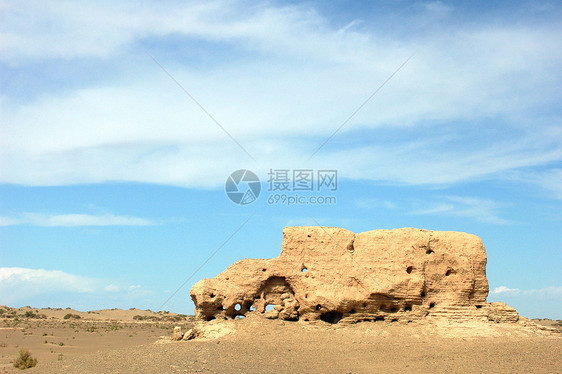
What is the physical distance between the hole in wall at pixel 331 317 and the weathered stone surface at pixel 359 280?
0.04 m

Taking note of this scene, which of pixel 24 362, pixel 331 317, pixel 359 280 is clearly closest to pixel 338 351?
pixel 331 317

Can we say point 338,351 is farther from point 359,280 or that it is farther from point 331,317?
point 359,280

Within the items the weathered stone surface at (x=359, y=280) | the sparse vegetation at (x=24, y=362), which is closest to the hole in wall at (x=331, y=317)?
the weathered stone surface at (x=359, y=280)

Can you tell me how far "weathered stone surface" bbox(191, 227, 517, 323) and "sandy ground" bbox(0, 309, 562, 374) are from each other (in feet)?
2.12

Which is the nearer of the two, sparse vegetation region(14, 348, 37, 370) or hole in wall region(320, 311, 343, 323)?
sparse vegetation region(14, 348, 37, 370)

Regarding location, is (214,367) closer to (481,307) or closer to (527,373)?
(527,373)

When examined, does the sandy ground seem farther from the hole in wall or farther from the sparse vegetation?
the hole in wall

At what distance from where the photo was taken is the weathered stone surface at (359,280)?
71.6ft

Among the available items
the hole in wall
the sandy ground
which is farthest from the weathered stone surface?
the sandy ground

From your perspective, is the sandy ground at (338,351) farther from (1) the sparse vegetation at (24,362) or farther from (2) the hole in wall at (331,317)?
(2) the hole in wall at (331,317)

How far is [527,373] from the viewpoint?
16641 mm

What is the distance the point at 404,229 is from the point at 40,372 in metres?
15.1

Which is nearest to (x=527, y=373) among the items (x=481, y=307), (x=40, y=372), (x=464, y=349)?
(x=464, y=349)

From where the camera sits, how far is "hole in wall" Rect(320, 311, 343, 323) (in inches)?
883
